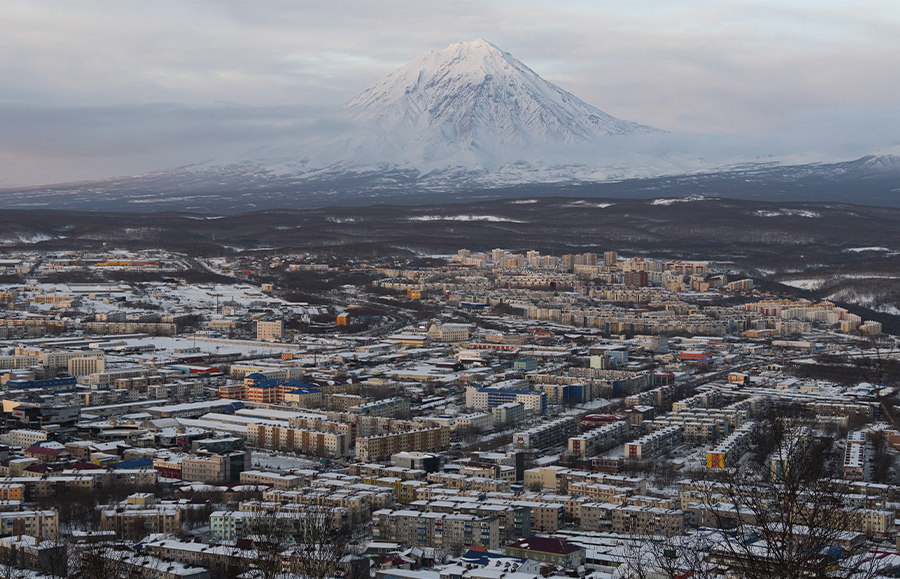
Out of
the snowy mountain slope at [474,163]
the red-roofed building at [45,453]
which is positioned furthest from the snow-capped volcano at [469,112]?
the red-roofed building at [45,453]

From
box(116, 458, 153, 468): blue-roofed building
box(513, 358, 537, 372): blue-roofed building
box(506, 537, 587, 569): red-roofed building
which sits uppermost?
box(506, 537, 587, 569): red-roofed building

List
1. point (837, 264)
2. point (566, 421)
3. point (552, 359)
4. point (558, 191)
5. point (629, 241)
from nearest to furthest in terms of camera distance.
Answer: point (566, 421) < point (552, 359) < point (837, 264) < point (629, 241) < point (558, 191)

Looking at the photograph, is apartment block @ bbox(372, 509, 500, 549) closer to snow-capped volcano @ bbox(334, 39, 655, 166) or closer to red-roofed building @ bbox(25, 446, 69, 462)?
red-roofed building @ bbox(25, 446, 69, 462)

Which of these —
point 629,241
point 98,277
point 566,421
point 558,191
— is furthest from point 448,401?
point 558,191

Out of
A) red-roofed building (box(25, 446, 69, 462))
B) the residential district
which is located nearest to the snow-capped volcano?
the residential district

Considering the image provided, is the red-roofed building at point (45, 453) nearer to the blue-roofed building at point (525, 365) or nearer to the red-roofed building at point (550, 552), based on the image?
the red-roofed building at point (550, 552)

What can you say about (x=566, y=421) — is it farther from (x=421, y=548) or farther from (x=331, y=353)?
(x=331, y=353)

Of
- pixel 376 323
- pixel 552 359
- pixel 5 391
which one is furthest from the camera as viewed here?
pixel 376 323
